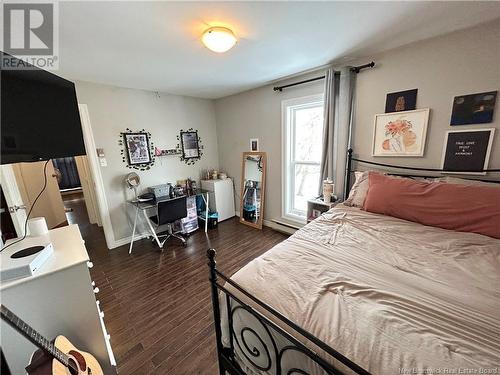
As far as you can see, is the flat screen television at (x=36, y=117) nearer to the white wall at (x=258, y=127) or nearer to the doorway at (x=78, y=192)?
the doorway at (x=78, y=192)

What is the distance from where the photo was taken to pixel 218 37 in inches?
59.0

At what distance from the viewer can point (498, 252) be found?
3.88 ft

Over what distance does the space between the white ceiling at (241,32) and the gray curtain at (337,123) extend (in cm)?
22

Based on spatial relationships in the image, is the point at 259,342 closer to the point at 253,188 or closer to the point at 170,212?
the point at 170,212

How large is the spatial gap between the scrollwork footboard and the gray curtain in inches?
75.4

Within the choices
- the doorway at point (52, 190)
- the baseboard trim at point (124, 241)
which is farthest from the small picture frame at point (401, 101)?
the baseboard trim at point (124, 241)

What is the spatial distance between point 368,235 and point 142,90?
11.3 feet

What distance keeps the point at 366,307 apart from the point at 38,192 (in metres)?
4.55

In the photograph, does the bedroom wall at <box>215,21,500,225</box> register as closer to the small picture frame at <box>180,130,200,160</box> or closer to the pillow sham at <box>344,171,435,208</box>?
the pillow sham at <box>344,171,435,208</box>

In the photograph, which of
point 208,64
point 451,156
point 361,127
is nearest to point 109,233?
point 208,64

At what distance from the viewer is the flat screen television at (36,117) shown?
3.30 feet

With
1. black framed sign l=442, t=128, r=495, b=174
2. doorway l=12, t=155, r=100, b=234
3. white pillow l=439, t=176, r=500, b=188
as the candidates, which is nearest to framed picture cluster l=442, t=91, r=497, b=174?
black framed sign l=442, t=128, r=495, b=174

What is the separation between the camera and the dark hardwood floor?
1.40 metres

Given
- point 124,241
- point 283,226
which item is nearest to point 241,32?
point 283,226
